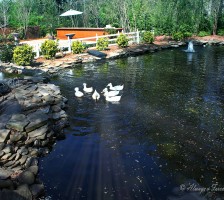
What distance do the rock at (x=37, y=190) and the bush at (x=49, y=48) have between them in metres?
13.6

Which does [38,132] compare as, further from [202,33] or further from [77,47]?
[202,33]

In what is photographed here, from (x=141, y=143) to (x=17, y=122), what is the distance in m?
3.48

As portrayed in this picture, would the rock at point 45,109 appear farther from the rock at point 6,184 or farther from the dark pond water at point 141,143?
the rock at point 6,184

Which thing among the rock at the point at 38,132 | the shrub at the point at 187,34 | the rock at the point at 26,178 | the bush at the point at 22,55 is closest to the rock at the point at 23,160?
the rock at the point at 26,178

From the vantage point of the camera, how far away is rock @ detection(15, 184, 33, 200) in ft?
17.1

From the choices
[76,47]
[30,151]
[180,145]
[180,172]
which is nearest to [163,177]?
[180,172]

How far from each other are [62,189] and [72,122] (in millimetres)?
3447

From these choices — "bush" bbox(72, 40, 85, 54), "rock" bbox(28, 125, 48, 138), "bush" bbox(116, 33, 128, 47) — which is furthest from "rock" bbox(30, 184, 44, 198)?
"bush" bbox(116, 33, 128, 47)

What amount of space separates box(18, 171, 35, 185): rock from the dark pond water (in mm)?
385

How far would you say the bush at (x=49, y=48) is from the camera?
59.0 feet

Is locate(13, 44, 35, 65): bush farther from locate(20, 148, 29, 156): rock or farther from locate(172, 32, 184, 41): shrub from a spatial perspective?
locate(172, 32, 184, 41): shrub

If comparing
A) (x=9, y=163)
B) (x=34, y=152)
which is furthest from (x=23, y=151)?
(x=9, y=163)

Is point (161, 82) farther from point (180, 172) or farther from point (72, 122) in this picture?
point (180, 172)

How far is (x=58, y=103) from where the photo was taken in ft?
32.9
